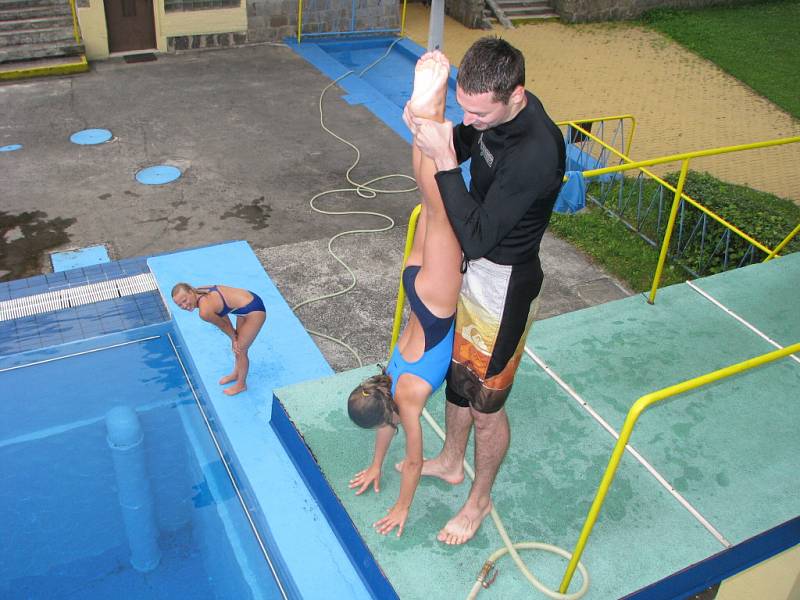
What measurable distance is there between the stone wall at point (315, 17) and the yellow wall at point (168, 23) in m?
0.31

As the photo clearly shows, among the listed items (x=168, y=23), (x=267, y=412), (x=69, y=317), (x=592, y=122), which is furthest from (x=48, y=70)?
(x=267, y=412)

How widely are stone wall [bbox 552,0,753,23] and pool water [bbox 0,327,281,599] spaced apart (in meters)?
15.7

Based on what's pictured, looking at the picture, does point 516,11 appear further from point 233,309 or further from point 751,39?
point 233,309

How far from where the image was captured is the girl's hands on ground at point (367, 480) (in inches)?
189

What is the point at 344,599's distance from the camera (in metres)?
4.70

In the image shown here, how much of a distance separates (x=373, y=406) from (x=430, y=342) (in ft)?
1.59

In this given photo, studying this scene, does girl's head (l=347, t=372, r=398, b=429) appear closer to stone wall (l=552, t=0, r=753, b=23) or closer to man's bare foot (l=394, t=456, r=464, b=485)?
man's bare foot (l=394, t=456, r=464, b=485)

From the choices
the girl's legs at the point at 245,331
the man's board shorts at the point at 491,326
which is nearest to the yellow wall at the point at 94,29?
the girl's legs at the point at 245,331

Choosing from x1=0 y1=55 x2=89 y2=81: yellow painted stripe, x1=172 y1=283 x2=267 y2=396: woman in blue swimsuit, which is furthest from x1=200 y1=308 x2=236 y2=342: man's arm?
x1=0 y1=55 x2=89 y2=81: yellow painted stripe

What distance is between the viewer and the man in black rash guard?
3.36m

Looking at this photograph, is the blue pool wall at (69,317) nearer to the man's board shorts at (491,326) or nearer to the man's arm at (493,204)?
the man's board shorts at (491,326)

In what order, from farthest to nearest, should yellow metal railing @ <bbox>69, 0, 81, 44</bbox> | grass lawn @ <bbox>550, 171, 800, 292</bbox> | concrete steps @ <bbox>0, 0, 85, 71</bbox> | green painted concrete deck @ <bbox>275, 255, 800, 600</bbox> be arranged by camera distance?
yellow metal railing @ <bbox>69, 0, 81, 44</bbox>, concrete steps @ <bbox>0, 0, 85, 71</bbox>, grass lawn @ <bbox>550, 171, 800, 292</bbox>, green painted concrete deck @ <bbox>275, 255, 800, 600</bbox>

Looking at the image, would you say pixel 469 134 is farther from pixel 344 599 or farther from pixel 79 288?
pixel 79 288

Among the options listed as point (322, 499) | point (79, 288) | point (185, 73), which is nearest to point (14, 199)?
point (79, 288)
